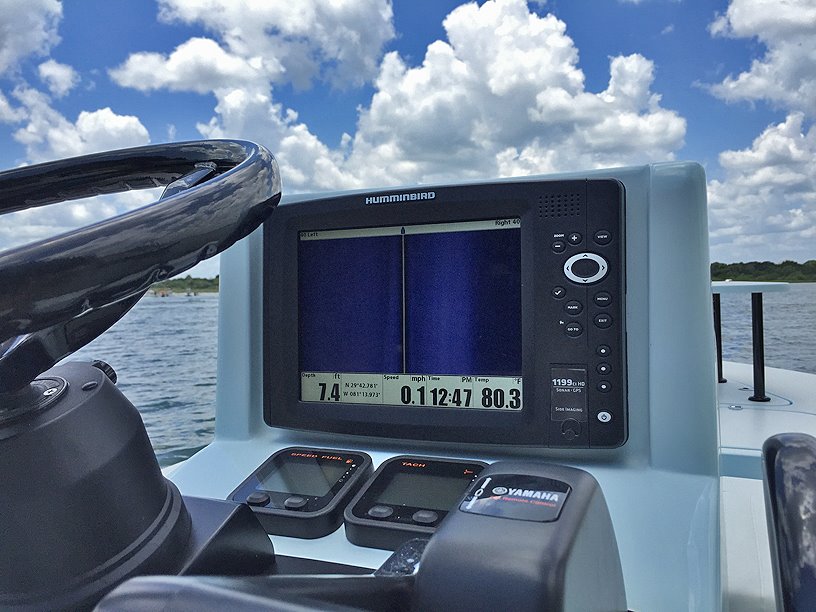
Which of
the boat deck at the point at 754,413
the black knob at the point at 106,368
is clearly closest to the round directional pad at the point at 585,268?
the black knob at the point at 106,368

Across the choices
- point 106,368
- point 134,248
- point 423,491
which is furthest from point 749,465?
point 134,248

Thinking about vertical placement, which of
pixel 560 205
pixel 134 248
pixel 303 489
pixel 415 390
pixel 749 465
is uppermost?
pixel 560 205

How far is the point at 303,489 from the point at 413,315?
0.84ft

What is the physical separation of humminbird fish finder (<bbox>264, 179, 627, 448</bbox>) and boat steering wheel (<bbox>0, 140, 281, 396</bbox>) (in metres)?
0.38

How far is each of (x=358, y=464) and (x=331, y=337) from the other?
0.18m

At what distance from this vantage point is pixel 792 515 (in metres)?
0.32

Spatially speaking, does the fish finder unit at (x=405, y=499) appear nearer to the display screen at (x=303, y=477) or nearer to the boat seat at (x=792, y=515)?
the display screen at (x=303, y=477)

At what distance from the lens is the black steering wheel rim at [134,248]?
264 mm

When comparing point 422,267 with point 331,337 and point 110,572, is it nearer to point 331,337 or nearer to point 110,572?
point 331,337

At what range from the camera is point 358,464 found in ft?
2.60

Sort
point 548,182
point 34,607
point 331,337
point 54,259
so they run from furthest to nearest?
point 331,337 < point 548,182 < point 34,607 < point 54,259

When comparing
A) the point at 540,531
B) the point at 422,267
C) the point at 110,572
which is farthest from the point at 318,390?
the point at 540,531

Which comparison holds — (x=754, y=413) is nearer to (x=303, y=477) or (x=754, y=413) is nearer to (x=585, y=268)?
(x=585, y=268)

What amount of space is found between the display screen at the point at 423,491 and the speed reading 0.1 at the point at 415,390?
114 millimetres
